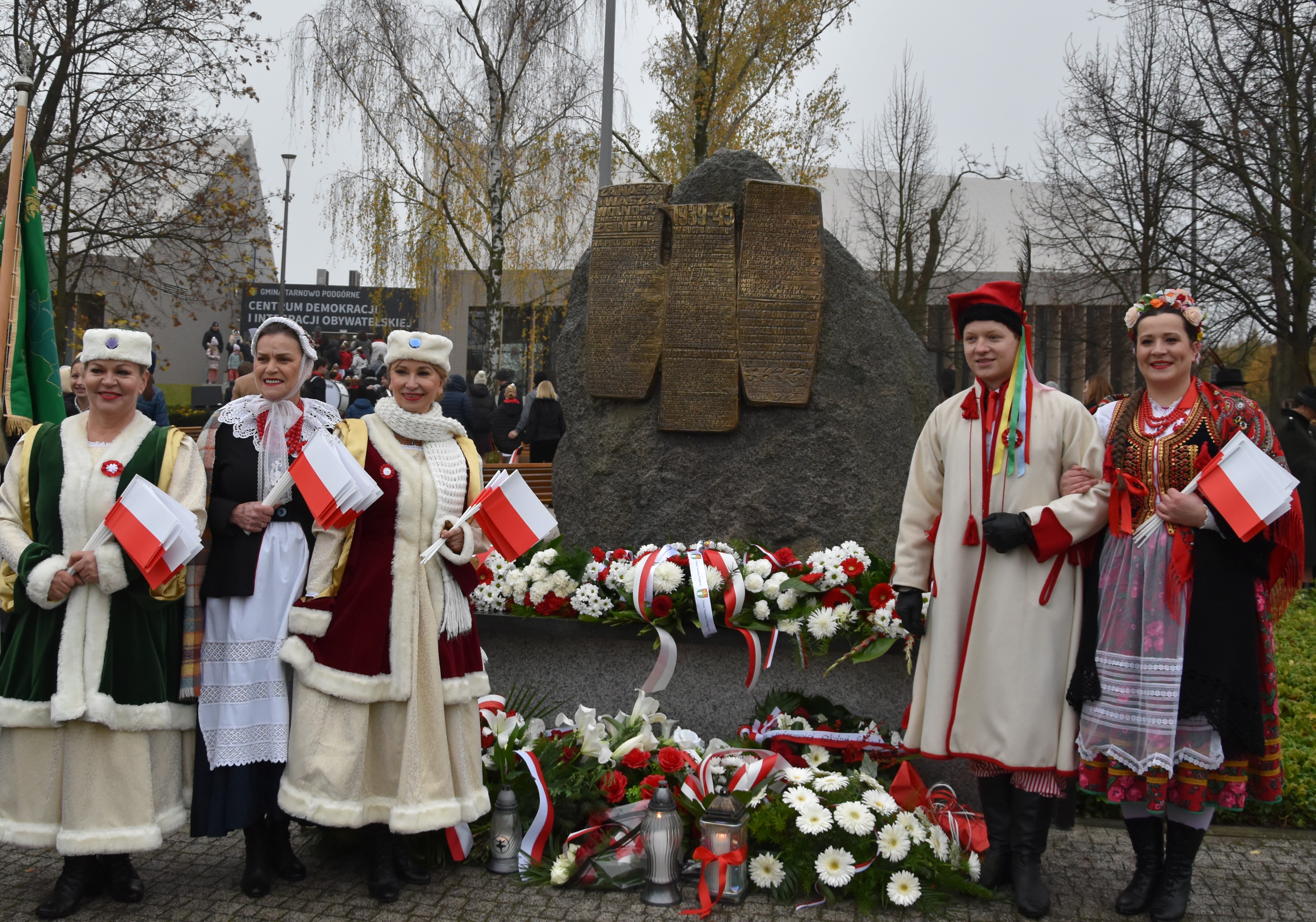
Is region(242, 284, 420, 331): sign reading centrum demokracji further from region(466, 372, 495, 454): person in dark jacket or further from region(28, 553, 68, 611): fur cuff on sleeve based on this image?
region(28, 553, 68, 611): fur cuff on sleeve

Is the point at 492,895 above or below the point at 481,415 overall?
below

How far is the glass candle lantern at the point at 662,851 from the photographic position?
143 inches

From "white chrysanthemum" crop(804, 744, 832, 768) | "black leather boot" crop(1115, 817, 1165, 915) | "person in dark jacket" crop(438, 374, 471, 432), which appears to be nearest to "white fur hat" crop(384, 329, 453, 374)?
"white chrysanthemum" crop(804, 744, 832, 768)

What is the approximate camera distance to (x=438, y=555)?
3754 millimetres

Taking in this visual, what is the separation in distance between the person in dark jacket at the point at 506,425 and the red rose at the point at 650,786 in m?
9.46

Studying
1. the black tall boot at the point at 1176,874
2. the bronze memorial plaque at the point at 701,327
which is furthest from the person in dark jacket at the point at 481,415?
the black tall boot at the point at 1176,874

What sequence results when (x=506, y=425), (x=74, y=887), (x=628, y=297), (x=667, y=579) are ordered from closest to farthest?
(x=74, y=887)
(x=667, y=579)
(x=628, y=297)
(x=506, y=425)

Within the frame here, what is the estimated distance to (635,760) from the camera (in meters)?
4.15

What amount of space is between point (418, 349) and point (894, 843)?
2268 mm

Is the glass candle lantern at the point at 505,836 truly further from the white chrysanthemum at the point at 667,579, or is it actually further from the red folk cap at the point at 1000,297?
the red folk cap at the point at 1000,297

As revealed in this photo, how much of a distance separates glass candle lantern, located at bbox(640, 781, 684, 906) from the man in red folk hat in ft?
2.77

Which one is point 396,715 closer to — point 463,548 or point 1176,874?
point 463,548

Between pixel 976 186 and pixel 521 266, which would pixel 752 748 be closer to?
A: pixel 521 266

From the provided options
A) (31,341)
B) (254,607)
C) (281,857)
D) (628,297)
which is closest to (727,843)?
(281,857)
